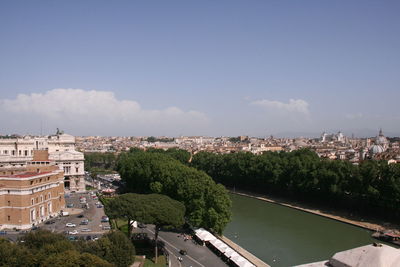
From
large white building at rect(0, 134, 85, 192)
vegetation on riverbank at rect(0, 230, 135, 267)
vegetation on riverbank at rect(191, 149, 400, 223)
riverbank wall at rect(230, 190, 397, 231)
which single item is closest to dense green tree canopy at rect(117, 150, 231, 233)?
vegetation on riverbank at rect(0, 230, 135, 267)

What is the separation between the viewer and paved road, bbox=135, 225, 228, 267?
→ 16.4 metres

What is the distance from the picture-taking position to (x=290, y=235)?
74.7 ft

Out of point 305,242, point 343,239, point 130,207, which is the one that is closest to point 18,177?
point 130,207

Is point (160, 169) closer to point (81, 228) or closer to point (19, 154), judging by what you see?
point (81, 228)

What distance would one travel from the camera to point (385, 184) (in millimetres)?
26047

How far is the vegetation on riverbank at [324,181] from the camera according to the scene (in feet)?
84.8

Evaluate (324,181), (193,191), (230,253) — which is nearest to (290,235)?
(193,191)

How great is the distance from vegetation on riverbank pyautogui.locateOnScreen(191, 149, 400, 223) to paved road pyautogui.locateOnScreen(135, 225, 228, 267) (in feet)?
44.5

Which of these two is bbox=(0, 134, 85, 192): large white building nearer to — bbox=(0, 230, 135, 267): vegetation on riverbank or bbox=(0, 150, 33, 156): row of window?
bbox=(0, 150, 33, 156): row of window

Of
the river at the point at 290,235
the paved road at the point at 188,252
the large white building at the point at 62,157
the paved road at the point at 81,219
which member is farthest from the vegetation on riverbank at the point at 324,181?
the paved road at the point at 81,219

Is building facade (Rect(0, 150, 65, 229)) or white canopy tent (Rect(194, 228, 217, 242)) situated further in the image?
building facade (Rect(0, 150, 65, 229))

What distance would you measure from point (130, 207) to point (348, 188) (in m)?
17.6

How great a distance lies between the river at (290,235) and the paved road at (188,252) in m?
2.61

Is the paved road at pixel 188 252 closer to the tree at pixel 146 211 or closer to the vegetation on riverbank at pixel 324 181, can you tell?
the tree at pixel 146 211
